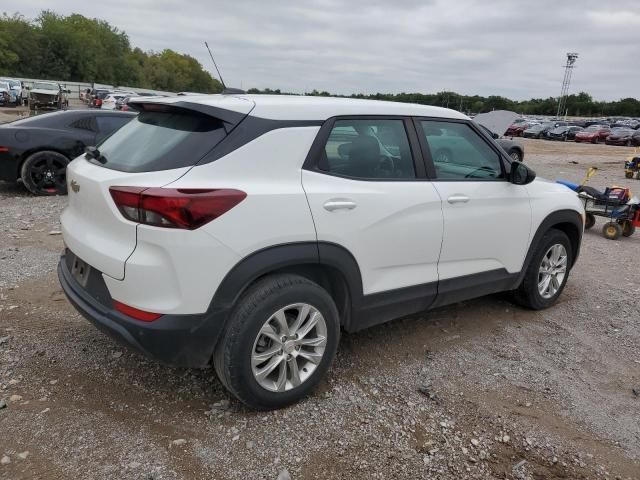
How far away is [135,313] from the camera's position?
8.52ft

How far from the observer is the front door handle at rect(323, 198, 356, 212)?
2906 mm

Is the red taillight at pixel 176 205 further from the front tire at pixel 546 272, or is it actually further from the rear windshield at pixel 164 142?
the front tire at pixel 546 272

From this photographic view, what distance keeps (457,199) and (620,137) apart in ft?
147

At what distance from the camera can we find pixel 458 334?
166 inches

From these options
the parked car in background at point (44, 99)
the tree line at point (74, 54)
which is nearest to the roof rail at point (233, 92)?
the parked car in background at point (44, 99)

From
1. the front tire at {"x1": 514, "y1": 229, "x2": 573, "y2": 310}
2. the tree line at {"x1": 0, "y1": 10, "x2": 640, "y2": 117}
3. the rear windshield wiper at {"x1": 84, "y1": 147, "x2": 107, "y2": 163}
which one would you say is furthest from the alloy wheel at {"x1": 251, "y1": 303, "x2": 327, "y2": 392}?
the tree line at {"x1": 0, "y1": 10, "x2": 640, "y2": 117}

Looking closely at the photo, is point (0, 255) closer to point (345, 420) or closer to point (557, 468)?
point (345, 420)

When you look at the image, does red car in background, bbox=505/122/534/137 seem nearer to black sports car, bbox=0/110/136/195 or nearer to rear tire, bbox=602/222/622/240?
rear tire, bbox=602/222/622/240

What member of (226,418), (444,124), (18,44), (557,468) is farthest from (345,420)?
(18,44)

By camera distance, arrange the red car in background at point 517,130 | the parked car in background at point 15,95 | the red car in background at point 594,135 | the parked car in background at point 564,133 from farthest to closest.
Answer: the red car in background at point 517,130
the parked car in background at point 564,133
the red car in background at point 594,135
the parked car in background at point 15,95

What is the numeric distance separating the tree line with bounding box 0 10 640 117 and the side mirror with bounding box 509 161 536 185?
213 ft

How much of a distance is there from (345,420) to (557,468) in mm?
1123

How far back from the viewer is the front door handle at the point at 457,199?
140 inches

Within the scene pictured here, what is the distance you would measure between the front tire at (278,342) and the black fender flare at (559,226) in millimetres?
2087
